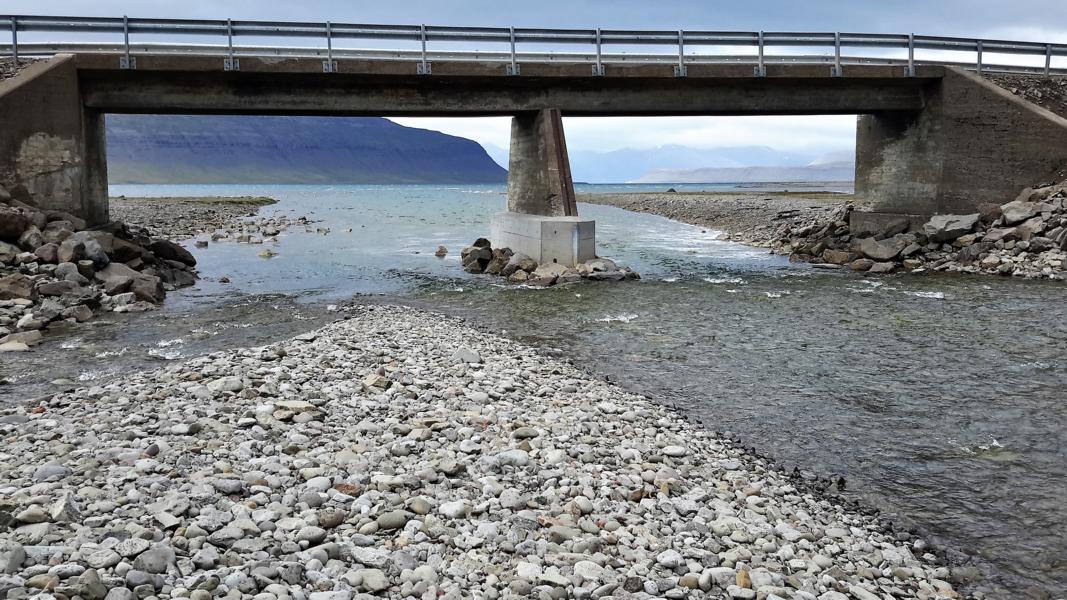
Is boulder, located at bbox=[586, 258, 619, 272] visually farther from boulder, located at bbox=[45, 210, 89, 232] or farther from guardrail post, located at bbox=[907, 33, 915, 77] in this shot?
boulder, located at bbox=[45, 210, 89, 232]

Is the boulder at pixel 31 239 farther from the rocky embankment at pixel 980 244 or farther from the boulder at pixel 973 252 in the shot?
the boulder at pixel 973 252

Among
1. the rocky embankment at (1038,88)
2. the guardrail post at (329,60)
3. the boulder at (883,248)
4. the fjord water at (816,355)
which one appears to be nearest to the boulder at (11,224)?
the fjord water at (816,355)

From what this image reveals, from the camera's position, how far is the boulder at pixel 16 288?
62.4 feet

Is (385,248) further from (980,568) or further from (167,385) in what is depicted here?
(980,568)

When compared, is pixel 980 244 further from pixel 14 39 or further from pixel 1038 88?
pixel 14 39

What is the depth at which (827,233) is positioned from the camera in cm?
3725

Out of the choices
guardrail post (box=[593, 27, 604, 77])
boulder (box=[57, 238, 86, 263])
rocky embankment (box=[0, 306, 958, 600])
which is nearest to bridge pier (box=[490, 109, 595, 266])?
guardrail post (box=[593, 27, 604, 77])

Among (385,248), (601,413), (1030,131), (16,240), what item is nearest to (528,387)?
(601,413)

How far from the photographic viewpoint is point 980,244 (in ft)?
95.4

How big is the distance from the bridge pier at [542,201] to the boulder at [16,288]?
52.1ft

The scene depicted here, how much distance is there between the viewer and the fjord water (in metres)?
8.59

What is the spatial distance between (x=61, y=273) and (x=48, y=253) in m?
1.12

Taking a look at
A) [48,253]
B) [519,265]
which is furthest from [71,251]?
[519,265]

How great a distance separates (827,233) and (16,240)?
3228 centimetres
